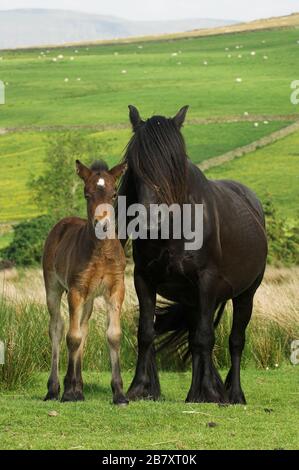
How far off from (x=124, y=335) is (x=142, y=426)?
510cm

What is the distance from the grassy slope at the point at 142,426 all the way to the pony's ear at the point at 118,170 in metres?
1.84

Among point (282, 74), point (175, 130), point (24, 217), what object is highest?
point (282, 74)

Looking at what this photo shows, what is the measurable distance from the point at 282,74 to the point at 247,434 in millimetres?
79850

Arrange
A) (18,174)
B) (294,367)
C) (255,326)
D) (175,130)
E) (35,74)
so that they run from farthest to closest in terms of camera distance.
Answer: (35,74) → (18,174) → (255,326) → (294,367) → (175,130)

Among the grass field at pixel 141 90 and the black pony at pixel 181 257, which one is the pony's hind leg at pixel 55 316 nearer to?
the black pony at pixel 181 257

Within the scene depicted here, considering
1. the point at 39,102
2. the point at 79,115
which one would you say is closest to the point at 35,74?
the point at 39,102

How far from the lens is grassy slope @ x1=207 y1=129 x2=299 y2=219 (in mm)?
55797

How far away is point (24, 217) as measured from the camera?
56.3 metres

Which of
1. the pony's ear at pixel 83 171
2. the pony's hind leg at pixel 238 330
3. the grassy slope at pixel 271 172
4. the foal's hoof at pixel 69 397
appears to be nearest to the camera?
the pony's ear at pixel 83 171

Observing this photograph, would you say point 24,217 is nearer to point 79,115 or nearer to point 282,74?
point 79,115

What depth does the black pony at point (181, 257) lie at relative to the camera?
8797 millimetres

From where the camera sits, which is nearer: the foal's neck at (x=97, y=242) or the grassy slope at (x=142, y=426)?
the grassy slope at (x=142, y=426)

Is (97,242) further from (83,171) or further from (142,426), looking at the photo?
(142,426)

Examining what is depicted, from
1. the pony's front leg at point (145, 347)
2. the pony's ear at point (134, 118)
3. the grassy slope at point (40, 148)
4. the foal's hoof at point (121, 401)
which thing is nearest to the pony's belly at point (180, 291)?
the pony's front leg at point (145, 347)
